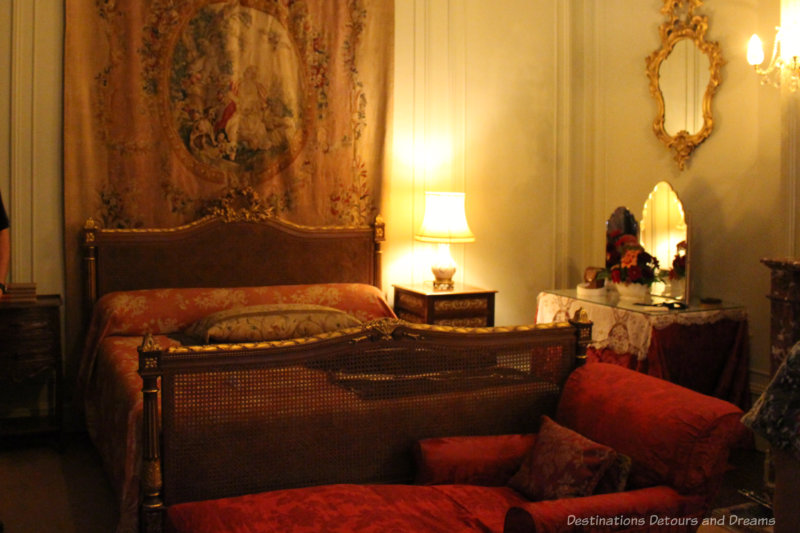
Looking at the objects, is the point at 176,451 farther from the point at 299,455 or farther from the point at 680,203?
the point at 680,203

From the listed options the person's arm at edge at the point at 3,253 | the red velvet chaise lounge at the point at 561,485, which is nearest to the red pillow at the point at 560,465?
the red velvet chaise lounge at the point at 561,485

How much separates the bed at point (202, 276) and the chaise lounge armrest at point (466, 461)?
4.85 ft

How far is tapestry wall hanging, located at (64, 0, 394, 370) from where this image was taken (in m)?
Answer: 4.02

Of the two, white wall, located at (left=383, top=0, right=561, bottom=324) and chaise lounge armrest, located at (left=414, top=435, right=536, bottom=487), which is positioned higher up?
white wall, located at (left=383, top=0, right=561, bottom=324)

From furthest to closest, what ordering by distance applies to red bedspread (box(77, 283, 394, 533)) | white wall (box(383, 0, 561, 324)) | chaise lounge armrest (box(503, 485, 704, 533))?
white wall (box(383, 0, 561, 324)) < red bedspread (box(77, 283, 394, 533)) < chaise lounge armrest (box(503, 485, 704, 533))

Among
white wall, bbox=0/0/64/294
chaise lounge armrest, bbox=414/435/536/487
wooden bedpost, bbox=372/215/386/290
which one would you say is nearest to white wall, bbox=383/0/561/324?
wooden bedpost, bbox=372/215/386/290

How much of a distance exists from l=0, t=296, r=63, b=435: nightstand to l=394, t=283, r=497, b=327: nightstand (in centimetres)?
193

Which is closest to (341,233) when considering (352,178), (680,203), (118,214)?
(352,178)

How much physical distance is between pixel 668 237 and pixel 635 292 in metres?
0.38

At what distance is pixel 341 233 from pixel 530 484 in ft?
8.55

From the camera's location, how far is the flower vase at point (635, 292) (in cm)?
405

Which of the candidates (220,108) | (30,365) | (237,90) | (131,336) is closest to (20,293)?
(30,365)

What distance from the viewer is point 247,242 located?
14.2 ft

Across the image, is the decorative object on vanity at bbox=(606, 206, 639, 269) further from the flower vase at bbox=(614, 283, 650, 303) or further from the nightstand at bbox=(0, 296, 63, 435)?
the nightstand at bbox=(0, 296, 63, 435)
